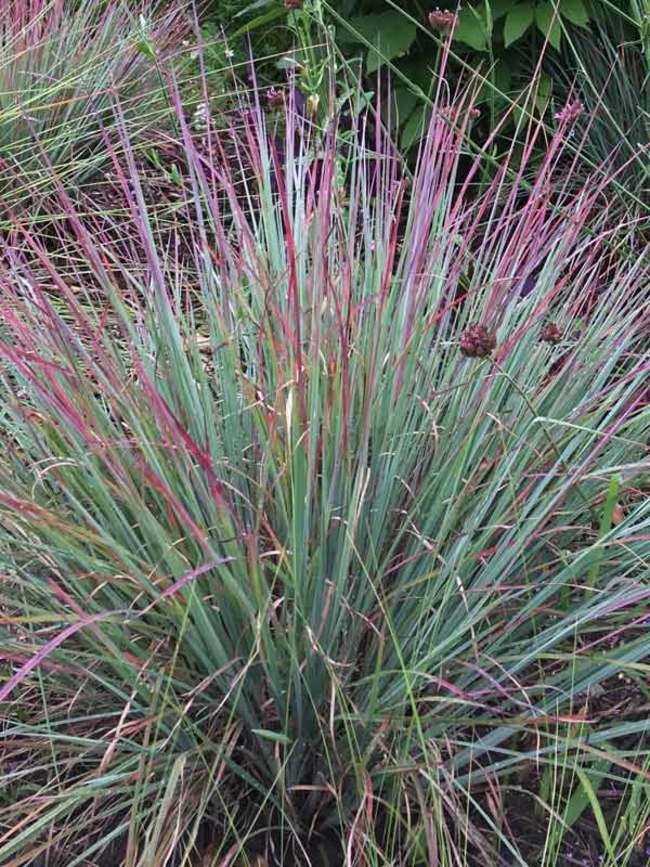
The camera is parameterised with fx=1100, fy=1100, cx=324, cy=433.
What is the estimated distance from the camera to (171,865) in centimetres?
163

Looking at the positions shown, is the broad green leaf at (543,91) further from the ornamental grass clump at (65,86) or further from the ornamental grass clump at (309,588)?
the ornamental grass clump at (309,588)

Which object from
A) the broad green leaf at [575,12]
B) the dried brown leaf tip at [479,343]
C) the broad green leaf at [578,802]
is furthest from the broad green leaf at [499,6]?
the broad green leaf at [578,802]

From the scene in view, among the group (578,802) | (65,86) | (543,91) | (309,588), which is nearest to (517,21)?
(543,91)

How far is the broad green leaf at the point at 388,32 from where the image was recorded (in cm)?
324

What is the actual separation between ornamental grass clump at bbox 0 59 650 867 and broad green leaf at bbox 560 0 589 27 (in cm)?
142

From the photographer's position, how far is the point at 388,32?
3.28m

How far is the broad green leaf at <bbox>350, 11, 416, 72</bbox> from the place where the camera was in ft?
10.6

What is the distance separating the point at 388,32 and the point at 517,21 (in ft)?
1.24

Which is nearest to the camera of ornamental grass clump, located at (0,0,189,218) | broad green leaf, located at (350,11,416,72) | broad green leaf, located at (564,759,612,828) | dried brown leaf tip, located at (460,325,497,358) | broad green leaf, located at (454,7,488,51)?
dried brown leaf tip, located at (460,325,497,358)

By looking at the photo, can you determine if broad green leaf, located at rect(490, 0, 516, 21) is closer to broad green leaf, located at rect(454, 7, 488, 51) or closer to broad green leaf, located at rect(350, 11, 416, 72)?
broad green leaf, located at rect(454, 7, 488, 51)

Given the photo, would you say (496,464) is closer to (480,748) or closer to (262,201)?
(480,748)

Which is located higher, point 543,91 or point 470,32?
point 470,32

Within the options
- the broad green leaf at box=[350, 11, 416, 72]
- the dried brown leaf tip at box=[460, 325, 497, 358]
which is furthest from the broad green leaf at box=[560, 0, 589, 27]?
the dried brown leaf tip at box=[460, 325, 497, 358]

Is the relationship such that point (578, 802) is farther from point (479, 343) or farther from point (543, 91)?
point (543, 91)
